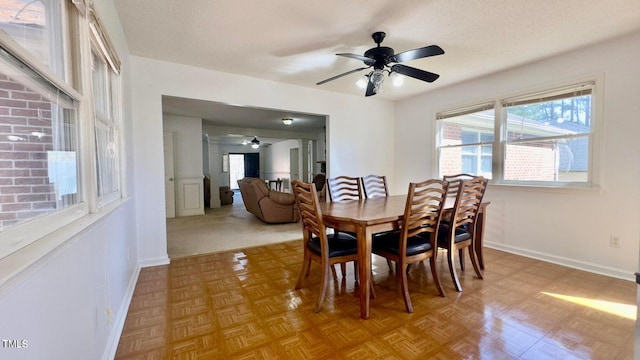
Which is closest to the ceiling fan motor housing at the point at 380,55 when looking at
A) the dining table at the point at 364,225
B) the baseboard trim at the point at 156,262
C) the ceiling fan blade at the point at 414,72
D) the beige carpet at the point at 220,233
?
the ceiling fan blade at the point at 414,72

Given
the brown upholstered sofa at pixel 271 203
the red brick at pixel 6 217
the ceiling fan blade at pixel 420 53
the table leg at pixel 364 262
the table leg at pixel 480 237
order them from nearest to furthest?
the red brick at pixel 6 217, the table leg at pixel 364 262, the ceiling fan blade at pixel 420 53, the table leg at pixel 480 237, the brown upholstered sofa at pixel 271 203

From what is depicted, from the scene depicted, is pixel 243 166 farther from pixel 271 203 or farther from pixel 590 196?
pixel 590 196

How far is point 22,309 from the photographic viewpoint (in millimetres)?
709

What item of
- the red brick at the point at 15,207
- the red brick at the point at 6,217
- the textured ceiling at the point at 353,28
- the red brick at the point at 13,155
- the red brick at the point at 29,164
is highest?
the textured ceiling at the point at 353,28

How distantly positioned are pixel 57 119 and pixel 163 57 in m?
2.23

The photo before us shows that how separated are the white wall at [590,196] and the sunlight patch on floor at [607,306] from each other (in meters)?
0.79

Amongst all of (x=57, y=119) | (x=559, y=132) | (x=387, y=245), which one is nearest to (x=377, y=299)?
(x=387, y=245)

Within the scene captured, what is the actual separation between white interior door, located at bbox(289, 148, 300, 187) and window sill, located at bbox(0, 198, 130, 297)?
862cm

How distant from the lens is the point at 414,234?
211 cm

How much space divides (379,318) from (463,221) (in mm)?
1192

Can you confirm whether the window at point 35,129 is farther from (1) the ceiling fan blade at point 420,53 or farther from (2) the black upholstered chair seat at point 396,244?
(1) the ceiling fan blade at point 420,53

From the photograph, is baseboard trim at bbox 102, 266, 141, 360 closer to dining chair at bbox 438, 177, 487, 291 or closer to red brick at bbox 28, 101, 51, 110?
red brick at bbox 28, 101, 51, 110

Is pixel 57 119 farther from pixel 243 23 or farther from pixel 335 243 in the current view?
pixel 335 243

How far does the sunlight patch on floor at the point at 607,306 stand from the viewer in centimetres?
197
